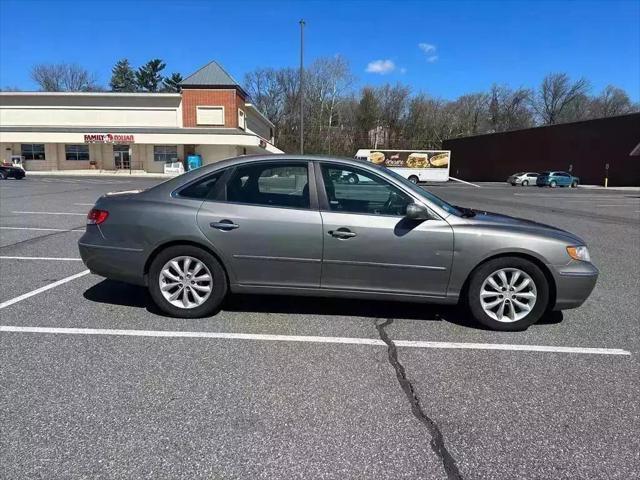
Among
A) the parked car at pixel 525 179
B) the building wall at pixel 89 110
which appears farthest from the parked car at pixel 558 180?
the building wall at pixel 89 110

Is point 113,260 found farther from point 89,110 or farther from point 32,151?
point 32,151

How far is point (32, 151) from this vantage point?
151 feet

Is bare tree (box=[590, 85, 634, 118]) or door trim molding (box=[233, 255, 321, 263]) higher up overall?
bare tree (box=[590, 85, 634, 118])

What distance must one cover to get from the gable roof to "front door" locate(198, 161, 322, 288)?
4464cm

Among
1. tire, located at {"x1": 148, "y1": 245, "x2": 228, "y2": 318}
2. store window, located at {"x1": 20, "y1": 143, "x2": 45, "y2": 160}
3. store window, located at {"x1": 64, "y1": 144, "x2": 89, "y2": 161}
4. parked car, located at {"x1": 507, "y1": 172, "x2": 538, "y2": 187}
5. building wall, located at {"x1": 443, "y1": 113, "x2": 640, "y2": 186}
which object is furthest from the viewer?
parked car, located at {"x1": 507, "y1": 172, "x2": 538, "y2": 187}

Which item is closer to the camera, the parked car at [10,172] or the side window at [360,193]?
the side window at [360,193]

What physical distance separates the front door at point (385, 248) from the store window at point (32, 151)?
5063cm

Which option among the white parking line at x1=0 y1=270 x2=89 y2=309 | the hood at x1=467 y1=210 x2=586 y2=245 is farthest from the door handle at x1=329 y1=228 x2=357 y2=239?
the white parking line at x1=0 y1=270 x2=89 y2=309

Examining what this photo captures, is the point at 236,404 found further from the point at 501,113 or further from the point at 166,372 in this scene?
the point at 501,113

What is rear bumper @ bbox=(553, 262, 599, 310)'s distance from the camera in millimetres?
4363

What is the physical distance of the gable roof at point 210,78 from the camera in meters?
46.2

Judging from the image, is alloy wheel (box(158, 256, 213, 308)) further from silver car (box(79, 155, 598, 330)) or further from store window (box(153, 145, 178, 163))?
store window (box(153, 145, 178, 163))

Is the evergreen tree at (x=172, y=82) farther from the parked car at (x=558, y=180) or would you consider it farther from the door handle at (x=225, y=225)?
the door handle at (x=225, y=225)

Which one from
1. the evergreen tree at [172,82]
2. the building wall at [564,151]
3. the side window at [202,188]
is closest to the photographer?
the side window at [202,188]
